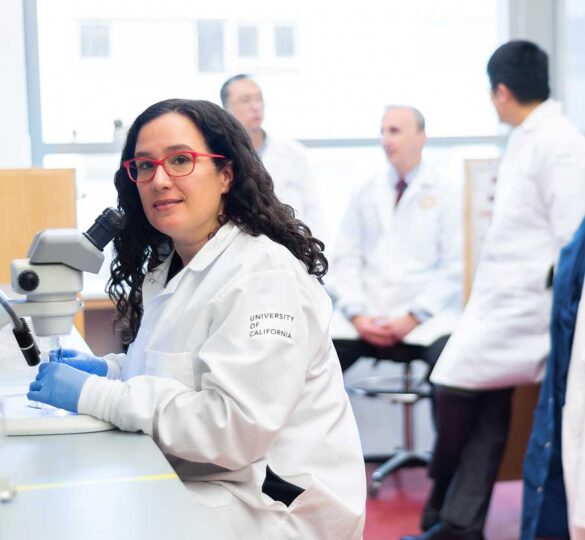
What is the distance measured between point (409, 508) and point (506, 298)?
90 centimetres

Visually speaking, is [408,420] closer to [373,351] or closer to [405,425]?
[405,425]

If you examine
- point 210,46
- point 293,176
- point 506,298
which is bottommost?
point 506,298

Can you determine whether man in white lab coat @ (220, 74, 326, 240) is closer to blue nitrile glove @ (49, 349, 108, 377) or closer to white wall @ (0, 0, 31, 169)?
white wall @ (0, 0, 31, 169)

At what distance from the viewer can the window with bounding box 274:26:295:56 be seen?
175 inches

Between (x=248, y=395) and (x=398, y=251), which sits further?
(x=398, y=251)

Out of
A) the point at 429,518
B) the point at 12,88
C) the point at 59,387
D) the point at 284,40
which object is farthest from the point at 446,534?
the point at 12,88

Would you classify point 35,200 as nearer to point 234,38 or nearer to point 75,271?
point 75,271

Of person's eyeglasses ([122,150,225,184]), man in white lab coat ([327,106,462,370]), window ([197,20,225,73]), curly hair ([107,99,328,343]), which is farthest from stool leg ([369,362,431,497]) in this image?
person's eyeglasses ([122,150,225,184])

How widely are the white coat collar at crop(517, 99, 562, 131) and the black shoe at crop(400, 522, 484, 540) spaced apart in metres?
1.22

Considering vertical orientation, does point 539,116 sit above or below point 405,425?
above

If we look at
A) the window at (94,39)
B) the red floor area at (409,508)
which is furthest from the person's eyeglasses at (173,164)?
the window at (94,39)

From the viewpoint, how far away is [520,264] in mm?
2936

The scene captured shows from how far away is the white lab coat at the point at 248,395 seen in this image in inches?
57.9

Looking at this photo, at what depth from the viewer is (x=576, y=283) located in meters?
2.43
